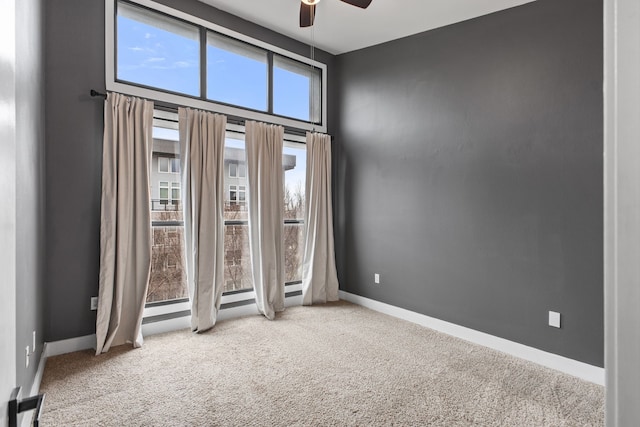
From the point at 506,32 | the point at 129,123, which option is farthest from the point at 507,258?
the point at 129,123

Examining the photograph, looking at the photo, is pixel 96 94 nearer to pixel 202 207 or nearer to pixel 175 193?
pixel 175 193

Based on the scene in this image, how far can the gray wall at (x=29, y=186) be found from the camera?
1.90m

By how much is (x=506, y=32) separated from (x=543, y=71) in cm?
54

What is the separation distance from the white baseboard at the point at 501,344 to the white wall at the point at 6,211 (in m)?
3.51

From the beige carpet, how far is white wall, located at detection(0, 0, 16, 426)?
1.78 meters

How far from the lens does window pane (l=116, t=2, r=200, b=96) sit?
329 cm

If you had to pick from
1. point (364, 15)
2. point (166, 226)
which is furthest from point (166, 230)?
point (364, 15)

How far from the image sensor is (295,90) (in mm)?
4602

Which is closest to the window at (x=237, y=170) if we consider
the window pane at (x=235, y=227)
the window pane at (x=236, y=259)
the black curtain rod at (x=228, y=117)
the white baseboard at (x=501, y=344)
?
the window pane at (x=235, y=227)

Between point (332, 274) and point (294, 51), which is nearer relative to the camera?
point (294, 51)

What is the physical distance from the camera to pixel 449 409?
231 cm

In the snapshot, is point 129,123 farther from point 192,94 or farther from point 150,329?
point 150,329

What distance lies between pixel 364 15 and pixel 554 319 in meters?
3.31

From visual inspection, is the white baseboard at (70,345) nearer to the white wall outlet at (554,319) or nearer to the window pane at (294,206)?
the window pane at (294,206)
